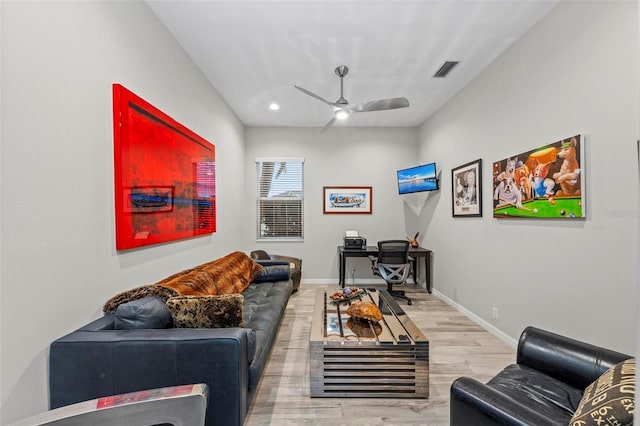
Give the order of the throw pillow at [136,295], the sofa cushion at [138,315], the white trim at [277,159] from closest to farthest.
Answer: the sofa cushion at [138,315] < the throw pillow at [136,295] < the white trim at [277,159]

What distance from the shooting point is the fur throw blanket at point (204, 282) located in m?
1.82

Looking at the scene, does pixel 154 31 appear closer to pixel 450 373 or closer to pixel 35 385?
pixel 35 385

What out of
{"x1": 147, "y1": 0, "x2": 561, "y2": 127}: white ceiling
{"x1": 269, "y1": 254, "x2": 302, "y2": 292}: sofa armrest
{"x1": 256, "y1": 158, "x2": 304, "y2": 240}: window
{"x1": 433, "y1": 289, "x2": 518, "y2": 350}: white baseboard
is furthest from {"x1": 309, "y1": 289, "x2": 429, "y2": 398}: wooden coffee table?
{"x1": 256, "y1": 158, "x2": 304, "y2": 240}: window

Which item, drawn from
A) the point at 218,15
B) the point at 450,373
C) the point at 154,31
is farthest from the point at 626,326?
the point at 154,31

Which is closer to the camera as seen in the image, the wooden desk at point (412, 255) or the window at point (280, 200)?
the wooden desk at point (412, 255)

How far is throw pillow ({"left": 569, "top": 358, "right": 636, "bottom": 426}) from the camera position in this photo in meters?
0.86

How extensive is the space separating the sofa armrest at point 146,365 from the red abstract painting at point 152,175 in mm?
666

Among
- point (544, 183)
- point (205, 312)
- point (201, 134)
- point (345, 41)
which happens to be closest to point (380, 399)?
point (205, 312)

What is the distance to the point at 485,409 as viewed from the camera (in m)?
1.10

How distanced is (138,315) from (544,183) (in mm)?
3145

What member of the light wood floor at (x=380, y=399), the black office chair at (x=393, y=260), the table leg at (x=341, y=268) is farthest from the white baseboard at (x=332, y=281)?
the light wood floor at (x=380, y=399)

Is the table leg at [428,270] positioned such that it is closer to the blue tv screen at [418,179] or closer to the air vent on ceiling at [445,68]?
the blue tv screen at [418,179]

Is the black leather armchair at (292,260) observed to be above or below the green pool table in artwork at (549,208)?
below

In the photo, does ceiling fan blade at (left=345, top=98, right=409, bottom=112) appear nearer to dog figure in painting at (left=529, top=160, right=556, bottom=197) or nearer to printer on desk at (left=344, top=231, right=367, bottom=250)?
dog figure in painting at (left=529, top=160, right=556, bottom=197)
